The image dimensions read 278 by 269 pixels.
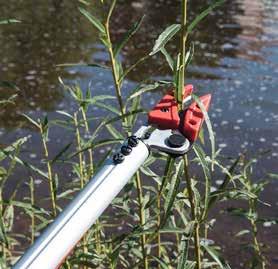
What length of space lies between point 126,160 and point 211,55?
365 inches

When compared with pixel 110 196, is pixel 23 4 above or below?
below

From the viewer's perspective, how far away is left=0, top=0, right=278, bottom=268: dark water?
7.35m

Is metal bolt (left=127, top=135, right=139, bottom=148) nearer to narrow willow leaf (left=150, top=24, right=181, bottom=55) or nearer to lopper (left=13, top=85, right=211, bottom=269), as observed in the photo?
lopper (left=13, top=85, right=211, bottom=269)

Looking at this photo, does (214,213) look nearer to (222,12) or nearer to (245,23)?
(245,23)

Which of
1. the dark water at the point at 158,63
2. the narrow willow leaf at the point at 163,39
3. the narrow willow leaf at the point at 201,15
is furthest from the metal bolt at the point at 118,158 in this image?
the dark water at the point at 158,63

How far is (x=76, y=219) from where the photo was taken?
148 cm

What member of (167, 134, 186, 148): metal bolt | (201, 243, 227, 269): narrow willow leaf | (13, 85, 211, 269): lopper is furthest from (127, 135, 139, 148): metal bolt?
(201, 243, 227, 269): narrow willow leaf

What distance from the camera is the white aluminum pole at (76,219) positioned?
1416mm

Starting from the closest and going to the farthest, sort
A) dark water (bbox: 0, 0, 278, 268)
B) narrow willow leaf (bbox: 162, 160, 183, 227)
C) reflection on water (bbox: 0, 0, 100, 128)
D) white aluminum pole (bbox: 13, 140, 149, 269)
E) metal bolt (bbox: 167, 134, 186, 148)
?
white aluminum pole (bbox: 13, 140, 149, 269) < metal bolt (bbox: 167, 134, 186, 148) < narrow willow leaf (bbox: 162, 160, 183, 227) < dark water (bbox: 0, 0, 278, 268) < reflection on water (bbox: 0, 0, 100, 128)

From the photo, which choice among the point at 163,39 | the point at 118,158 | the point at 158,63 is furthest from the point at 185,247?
the point at 158,63

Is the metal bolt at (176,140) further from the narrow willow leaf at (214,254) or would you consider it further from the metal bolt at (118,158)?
the narrow willow leaf at (214,254)

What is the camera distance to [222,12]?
14.0m

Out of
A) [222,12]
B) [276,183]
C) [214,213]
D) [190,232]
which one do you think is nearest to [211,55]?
[222,12]

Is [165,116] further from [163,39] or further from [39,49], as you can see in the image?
[39,49]
